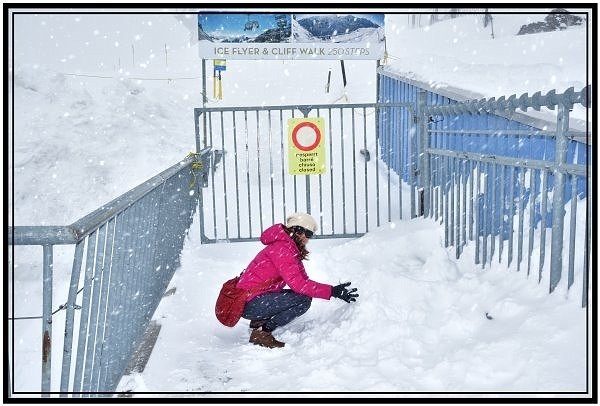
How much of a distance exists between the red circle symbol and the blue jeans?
2913 millimetres

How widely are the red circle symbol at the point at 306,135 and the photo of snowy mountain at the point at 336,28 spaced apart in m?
2.50

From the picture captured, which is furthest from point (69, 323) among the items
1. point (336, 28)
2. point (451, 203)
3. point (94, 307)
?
point (336, 28)

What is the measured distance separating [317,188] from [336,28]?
2670 millimetres

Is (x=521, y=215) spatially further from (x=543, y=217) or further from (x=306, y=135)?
(x=306, y=135)

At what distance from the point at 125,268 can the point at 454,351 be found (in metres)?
2.14

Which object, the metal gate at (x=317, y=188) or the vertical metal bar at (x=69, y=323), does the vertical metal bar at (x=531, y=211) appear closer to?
the metal gate at (x=317, y=188)

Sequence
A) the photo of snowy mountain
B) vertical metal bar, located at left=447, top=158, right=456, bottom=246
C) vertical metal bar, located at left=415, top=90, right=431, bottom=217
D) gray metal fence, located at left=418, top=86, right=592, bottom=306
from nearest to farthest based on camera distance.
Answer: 1. gray metal fence, located at left=418, top=86, right=592, bottom=306
2. vertical metal bar, located at left=447, top=158, right=456, bottom=246
3. vertical metal bar, located at left=415, top=90, right=431, bottom=217
4. the photo of snowy mountain

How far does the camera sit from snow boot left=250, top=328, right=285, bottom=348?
4.20 meters

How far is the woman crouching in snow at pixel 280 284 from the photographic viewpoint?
4184 millimetres

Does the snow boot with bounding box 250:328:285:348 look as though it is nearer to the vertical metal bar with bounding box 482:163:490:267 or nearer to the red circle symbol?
the vertical metal bar with bounding box 482:163:490:267

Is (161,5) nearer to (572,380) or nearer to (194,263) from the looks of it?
(572,380)

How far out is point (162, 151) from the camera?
15.6 m

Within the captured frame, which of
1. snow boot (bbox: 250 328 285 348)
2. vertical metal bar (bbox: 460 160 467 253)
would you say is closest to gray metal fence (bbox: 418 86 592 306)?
vertical metal bar (bbox: 460 160 467 253)

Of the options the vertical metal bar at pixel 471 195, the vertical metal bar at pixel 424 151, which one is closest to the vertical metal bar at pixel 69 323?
the vertical metal bar at pixel 471 195
